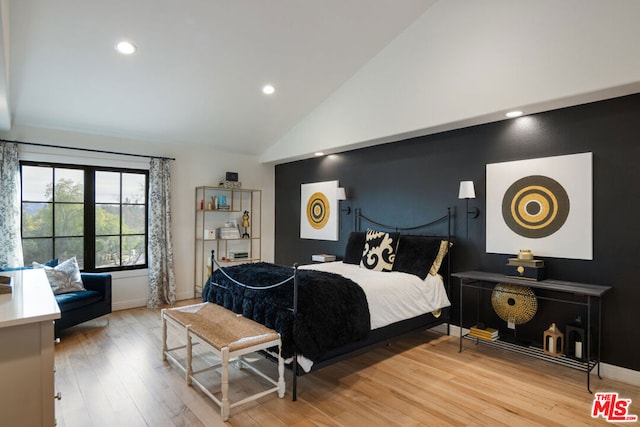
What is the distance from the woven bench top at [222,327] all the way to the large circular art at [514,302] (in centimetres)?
238

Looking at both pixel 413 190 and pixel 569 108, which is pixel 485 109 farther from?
pixel 413 190

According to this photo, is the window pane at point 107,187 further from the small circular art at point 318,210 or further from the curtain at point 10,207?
the small circular art at point 318,210

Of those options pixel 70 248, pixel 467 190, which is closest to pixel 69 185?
pixel 70 248

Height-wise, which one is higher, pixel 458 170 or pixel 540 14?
pixel 540 14

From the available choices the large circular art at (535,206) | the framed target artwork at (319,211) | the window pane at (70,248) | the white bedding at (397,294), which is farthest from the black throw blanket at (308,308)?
the window pane at (70,248)

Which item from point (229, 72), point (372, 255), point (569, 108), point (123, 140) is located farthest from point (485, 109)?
point (123, 140)

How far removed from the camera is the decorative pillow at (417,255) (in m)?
3.98

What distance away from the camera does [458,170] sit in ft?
13.7

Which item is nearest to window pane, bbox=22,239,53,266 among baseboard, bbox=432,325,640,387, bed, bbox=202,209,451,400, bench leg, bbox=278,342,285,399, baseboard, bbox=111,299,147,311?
baseboard, bbox=111,299,147,311

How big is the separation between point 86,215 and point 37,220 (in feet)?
1.76

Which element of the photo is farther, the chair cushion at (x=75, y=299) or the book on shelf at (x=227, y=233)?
the book on shelf at (x=227, y=233)

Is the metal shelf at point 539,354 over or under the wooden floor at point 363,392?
over

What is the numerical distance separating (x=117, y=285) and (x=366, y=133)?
4.10 metres

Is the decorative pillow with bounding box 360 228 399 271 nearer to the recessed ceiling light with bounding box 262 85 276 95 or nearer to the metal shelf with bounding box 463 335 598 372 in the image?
the metal shelf with bounding box 463 335 598 372
